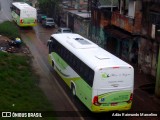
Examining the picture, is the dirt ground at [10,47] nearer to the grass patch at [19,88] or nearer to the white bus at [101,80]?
the grass patch at [19,88]

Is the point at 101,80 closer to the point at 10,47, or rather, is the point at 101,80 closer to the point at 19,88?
the point at 19,88

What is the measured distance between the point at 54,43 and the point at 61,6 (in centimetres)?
2279

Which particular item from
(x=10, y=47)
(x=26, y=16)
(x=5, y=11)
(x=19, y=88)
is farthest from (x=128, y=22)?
(x=5, y=11)

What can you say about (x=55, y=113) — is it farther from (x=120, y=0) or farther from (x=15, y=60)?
(x=120, y=0)

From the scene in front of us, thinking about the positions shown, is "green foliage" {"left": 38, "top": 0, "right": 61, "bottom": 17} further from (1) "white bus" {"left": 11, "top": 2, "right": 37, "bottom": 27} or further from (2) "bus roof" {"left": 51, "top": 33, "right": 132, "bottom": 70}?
(2) "bus roof" {"left": 51, "top": 33, "right": 132, "bottom": 70}

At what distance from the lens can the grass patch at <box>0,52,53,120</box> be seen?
1658 centimetres

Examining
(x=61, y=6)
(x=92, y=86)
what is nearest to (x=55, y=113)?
(x=92, y=86)

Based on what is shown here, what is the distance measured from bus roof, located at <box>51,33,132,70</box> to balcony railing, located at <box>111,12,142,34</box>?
18.8ft

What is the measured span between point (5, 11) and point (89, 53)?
4058 cm

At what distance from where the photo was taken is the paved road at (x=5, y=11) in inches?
1986

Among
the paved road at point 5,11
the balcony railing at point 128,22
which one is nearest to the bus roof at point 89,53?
the balcony railing at point 128,22

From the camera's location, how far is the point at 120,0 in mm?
Answer: 31922

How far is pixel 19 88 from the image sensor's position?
64.0ft

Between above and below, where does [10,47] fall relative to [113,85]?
below
